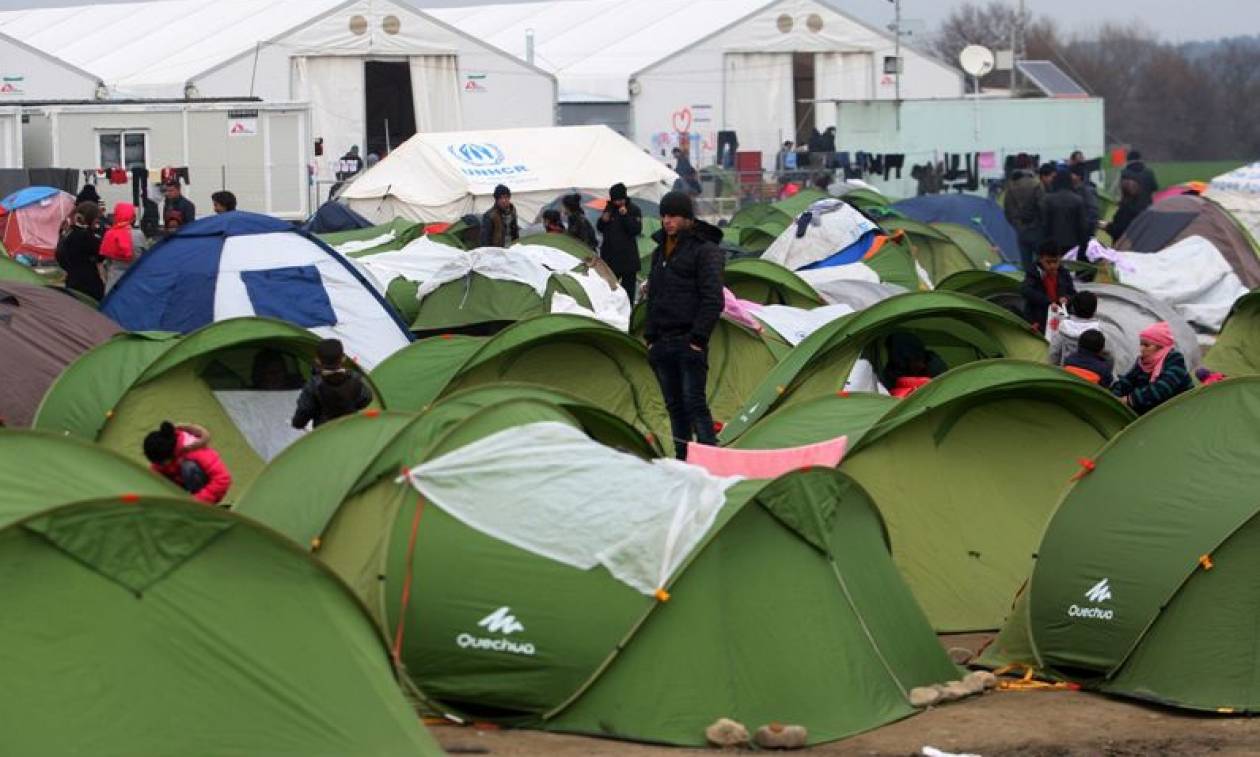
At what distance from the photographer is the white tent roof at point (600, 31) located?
48.2 metres

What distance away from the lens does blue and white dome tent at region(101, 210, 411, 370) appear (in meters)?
15.2

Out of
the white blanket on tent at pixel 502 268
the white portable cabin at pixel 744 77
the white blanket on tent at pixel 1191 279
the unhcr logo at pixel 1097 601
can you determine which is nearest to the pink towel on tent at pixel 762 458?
the unhcr logo at pixel 1097 601

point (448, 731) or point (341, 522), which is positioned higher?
point (341, 522)

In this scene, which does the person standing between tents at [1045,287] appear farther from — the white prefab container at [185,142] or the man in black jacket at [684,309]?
the white prefab container at [185,142]

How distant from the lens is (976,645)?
991 cm

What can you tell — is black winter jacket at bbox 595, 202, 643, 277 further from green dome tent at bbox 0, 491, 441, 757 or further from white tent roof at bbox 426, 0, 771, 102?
white tent roof at bbox 426, 0, 771, 102

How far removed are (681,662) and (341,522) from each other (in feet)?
5.78

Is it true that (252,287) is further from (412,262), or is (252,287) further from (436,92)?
(436,92)

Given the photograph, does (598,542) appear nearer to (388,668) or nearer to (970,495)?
(388,668)

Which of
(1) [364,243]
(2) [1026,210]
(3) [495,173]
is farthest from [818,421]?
(3) [495,173]

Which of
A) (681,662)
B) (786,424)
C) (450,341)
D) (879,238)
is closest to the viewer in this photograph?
(681,662)

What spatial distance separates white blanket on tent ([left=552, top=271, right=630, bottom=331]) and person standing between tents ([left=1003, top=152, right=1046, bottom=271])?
11.5ft

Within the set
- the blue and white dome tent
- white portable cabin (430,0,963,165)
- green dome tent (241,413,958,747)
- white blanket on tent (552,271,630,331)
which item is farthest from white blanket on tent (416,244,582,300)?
white portable cabin (430,0,963,165)

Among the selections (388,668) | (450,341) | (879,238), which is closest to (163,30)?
(879,238)
